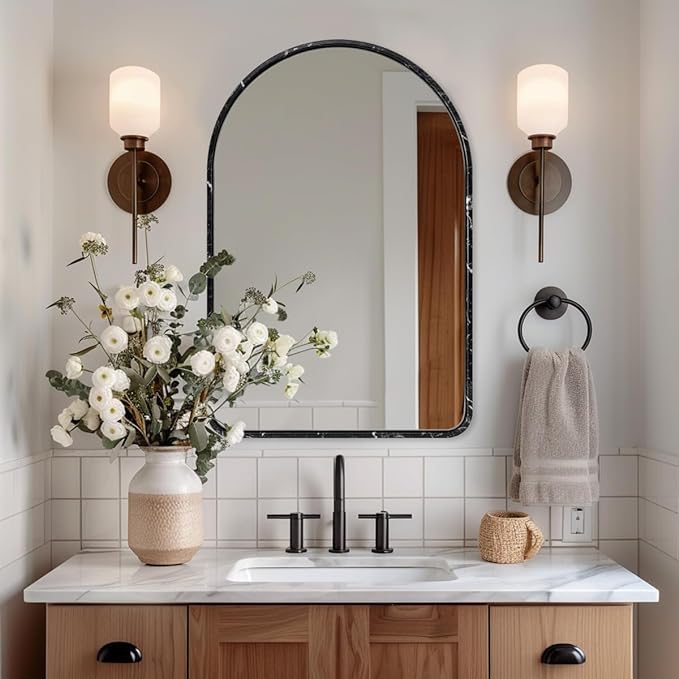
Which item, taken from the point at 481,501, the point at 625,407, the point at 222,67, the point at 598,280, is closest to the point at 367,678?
the point at 481,501

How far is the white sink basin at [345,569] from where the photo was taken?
228 cm

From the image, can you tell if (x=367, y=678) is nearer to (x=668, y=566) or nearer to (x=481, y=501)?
(x=481, y=501)

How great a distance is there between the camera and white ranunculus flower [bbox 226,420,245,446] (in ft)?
7.39

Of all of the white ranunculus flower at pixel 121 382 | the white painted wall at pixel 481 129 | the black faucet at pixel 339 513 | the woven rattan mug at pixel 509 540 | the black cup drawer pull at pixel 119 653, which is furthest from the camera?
the white painted wall at pixel 481 129

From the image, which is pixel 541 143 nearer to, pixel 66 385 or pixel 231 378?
pixel 231 378

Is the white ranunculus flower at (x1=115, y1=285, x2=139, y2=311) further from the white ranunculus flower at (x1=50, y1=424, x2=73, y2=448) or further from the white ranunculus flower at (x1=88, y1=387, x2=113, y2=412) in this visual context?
the white ranunculus flower at (x1=50, y1=424, x2=73, y2=448)

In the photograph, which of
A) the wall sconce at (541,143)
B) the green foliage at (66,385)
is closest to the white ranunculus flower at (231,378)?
the green foliage at (66,385)

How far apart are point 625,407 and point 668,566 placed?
0.42m

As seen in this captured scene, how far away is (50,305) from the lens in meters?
2.39

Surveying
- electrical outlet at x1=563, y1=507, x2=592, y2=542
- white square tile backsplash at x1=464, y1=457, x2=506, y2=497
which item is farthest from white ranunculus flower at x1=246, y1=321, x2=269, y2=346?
electrical outlet at x1=563, y1=507, x2=592, y2=542

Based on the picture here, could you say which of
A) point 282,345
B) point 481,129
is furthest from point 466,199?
point 282,345

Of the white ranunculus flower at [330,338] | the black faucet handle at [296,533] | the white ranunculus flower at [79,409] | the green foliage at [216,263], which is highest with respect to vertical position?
the green foliage at [216,263]

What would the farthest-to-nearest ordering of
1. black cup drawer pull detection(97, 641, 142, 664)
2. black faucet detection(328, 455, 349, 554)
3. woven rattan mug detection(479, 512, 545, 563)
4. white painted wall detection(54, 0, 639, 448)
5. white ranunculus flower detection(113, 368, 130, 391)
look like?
1. white painted wall detection(54, 0, 639, 448)
2. black faucet detection(328, 455, 349, 554)
3. woven rattan mug detection(479, 512, 545, 563)
4. white ranunculus flower detection(113, 368, 130, 391)
5. black cup drawer pull detection(97, 641, 142, 664)

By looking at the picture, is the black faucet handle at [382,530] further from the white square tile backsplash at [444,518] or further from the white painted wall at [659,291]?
the white painted wall at [659,291]
